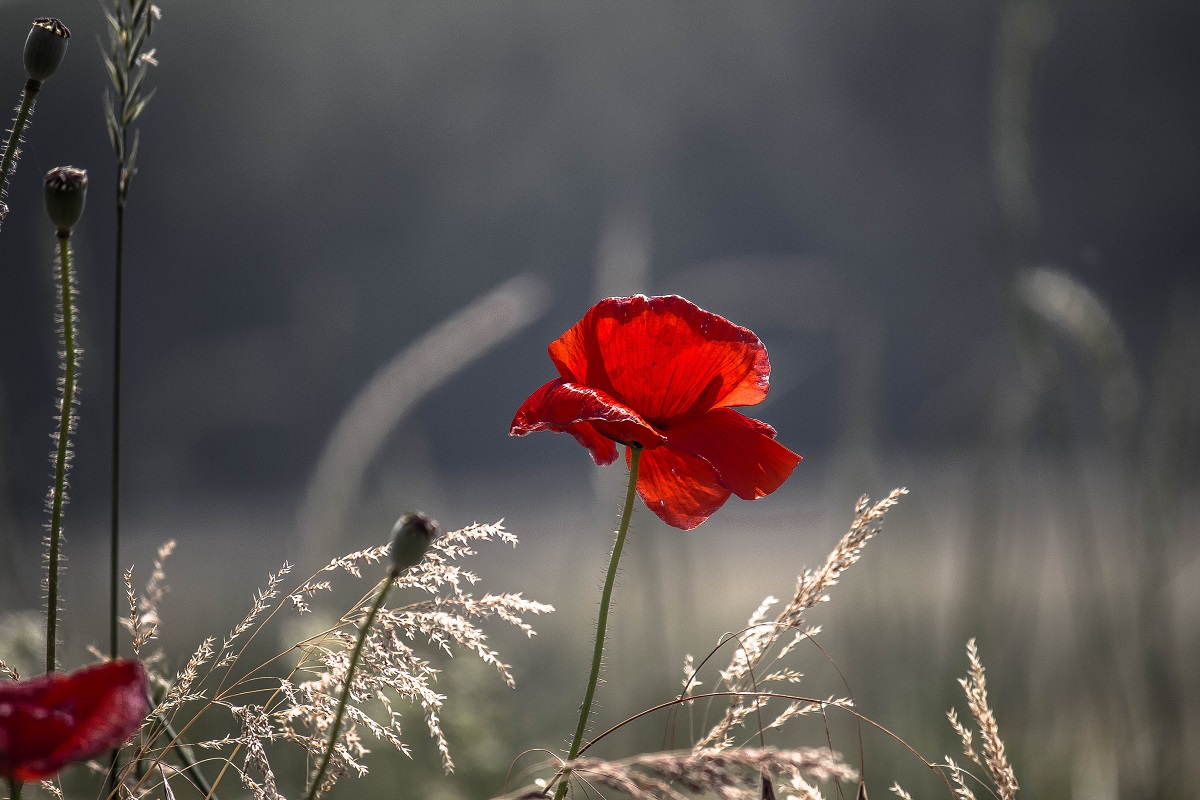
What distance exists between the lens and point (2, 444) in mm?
1016

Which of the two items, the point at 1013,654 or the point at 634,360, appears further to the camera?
the point at 1013,654

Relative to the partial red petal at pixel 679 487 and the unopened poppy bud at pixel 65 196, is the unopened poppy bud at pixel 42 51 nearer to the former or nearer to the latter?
the unopened poppy bud at pixel 65 196

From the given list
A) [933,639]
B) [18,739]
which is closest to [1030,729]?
[933,639]

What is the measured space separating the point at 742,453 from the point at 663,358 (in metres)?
0.07

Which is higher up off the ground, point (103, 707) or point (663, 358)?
point (663, 358)

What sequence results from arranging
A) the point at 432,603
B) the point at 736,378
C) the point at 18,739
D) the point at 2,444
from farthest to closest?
the point at 2,444 < the point at 736,378 < the point at 432,603 < the point at 18,739

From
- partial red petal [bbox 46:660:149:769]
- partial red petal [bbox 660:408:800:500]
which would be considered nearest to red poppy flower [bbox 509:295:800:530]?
partial red petal [bbox 660:408:800:500]

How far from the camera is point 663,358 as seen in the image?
0.57 m

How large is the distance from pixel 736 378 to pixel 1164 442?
38.3 inches

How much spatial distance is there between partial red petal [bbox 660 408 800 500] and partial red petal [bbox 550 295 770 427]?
0.08 ft

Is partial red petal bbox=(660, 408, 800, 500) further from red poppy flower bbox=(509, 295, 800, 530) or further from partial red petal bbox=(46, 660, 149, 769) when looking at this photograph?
partial red petal bbox=(46, 660, 149, 769)

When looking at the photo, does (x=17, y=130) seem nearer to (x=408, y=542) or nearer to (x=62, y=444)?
(x=62, y=444)

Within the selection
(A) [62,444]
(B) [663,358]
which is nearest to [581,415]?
(B) [663,358]

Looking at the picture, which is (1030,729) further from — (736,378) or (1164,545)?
(736,378)
